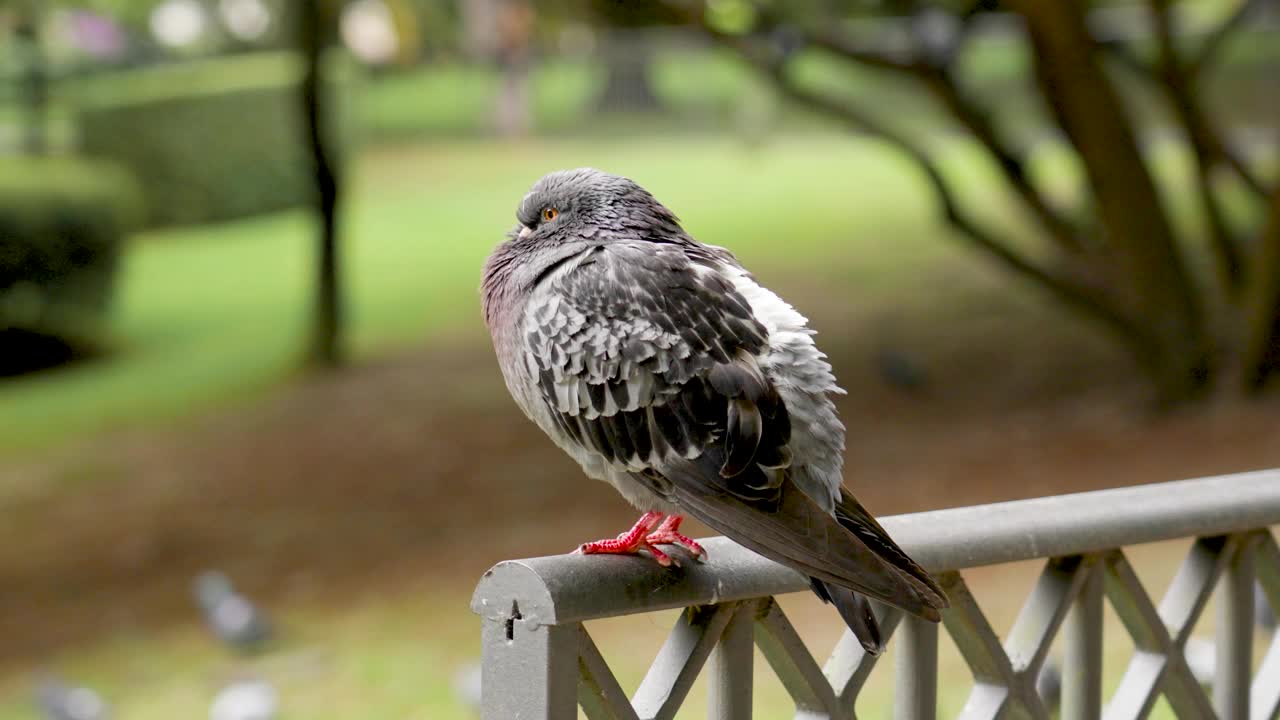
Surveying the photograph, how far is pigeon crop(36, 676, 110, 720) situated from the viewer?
5262 millimetres

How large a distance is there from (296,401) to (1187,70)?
613 centimetres

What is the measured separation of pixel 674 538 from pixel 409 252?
13.9 m

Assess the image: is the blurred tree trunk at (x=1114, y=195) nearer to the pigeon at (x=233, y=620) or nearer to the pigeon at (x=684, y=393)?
the pigeon at (x=233, y=620)

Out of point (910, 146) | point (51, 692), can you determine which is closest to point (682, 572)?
point (51, 692)

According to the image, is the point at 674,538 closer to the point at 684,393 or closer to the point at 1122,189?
the point at 684,393

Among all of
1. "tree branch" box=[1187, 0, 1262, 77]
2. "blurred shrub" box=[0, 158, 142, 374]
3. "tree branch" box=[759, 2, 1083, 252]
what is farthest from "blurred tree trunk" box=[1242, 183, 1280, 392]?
"blurred shrub" box=[0, 158, 142, 374]

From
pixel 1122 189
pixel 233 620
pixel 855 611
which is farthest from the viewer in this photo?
pixel 1122 189

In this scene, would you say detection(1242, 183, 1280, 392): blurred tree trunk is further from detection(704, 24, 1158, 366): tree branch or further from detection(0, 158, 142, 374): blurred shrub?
detection(0, 158, 142, 374): blurred shrub

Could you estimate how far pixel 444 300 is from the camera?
527 inches

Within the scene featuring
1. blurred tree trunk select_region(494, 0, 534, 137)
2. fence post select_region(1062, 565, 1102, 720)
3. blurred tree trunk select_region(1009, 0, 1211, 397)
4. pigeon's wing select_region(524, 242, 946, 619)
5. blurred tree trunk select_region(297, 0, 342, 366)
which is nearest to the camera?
pigeon's wing select_region(524, 242, 946, 619)

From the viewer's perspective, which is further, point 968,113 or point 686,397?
point 968,113

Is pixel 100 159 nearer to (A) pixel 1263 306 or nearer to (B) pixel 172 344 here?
(B) pixel 172 344

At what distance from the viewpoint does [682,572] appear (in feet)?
6.19

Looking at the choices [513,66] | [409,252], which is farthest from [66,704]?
[513,66]
